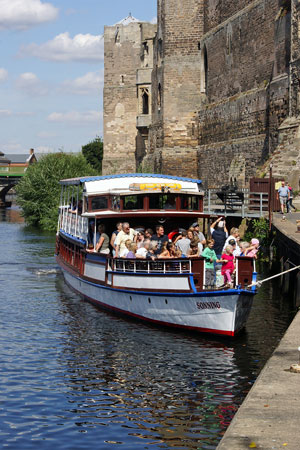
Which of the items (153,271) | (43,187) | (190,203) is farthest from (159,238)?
(43,187)

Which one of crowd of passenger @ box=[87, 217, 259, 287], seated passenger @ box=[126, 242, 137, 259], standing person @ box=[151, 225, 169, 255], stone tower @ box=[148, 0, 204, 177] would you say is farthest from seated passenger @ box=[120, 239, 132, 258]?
stone tower @ box=[148, 0, 204, 177]

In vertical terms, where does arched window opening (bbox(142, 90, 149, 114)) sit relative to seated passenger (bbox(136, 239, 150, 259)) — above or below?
above

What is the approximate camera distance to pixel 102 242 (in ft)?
73.0

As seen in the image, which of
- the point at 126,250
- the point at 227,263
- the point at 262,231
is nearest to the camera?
the point at 227,263

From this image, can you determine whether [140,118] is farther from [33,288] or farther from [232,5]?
[33,288]

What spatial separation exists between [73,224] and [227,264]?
426 inches

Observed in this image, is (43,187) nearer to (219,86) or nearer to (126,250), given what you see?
(219,86)

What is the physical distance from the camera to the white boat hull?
57.4 ft

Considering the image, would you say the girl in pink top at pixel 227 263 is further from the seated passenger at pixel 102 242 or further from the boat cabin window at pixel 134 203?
the seated passenger at pixel 102 242

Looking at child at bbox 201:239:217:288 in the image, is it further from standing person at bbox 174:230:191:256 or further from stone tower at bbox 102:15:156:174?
stone tower at bbox 102:15:156:174

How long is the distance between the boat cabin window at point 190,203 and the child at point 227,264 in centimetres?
439

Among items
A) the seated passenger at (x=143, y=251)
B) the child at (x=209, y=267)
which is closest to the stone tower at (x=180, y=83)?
the seated passenger at (x=143, y=251)

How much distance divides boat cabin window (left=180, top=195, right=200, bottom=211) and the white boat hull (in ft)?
10.1

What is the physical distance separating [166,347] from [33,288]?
10.9 metres
